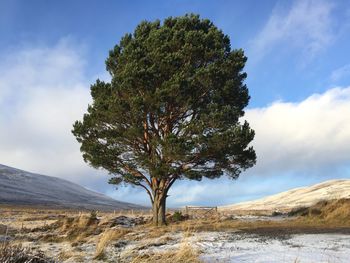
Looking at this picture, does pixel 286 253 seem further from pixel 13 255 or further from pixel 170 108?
pixel 170 108

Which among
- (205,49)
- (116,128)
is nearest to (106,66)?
(116,128)

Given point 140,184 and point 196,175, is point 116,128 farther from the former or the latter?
point 196,175

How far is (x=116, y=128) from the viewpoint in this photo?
1196 inches

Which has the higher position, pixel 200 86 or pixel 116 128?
pixel 200 86

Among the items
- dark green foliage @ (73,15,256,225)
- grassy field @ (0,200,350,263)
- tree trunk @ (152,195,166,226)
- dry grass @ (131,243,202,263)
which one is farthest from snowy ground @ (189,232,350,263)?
tree trunk @ (152,195,166,226)

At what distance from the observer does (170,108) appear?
29516 mm

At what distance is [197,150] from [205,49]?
6.86 meters

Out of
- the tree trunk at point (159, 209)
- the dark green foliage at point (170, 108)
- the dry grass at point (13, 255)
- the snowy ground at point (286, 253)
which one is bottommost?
the dry grass at point (13, 255)

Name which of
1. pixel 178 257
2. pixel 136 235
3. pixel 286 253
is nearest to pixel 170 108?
pixel 136 235

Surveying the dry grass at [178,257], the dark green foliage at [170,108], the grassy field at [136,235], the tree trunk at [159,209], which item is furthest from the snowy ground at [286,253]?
the tree trunk at [159,209]

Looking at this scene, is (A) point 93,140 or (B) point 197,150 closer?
(B) point 197,150

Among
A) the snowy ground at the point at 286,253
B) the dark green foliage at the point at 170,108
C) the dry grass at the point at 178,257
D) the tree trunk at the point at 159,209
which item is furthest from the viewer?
the tree trunk at the point at 159,209

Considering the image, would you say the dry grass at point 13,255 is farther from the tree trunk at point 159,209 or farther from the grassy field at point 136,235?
the tree trunk at point 159,209

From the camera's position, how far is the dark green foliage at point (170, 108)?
27.7 meters
